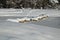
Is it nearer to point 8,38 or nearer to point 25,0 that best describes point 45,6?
point 25,0

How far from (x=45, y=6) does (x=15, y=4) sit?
3289mm

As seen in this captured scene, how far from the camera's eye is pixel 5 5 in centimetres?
2095

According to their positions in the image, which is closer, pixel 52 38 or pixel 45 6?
pixel 52 38

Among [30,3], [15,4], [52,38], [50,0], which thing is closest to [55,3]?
[50,0]

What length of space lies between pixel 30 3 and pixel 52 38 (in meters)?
14.5

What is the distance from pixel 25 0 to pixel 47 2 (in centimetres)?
259

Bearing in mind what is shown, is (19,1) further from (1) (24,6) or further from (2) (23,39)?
(2) (23,39)

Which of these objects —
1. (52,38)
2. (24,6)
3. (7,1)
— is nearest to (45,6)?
(24,6)

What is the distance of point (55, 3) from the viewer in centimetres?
2064

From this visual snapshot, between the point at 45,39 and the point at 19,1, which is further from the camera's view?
the point at 19,1

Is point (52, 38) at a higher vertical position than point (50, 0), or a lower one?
higher

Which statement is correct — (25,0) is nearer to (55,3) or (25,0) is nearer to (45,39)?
(55,3)

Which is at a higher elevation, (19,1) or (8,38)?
(8,38)

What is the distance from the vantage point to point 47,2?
2117 cm
